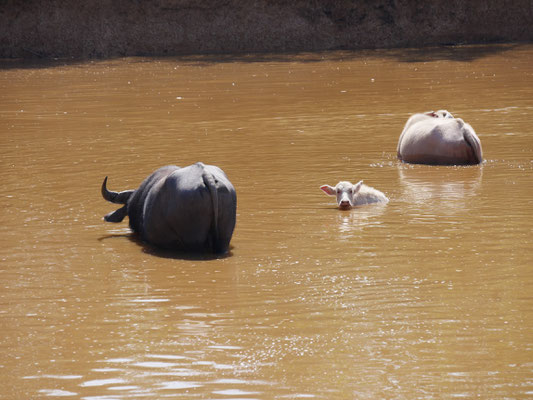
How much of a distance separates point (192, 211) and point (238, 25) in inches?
811

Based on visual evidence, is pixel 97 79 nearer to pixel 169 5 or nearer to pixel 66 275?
pixel 169 5

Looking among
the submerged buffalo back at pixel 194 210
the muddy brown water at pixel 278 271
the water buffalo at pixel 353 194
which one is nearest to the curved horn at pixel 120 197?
the muddy brown water at pixel 278 271

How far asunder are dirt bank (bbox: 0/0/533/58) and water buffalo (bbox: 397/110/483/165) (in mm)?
16266

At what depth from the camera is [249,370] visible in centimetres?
472

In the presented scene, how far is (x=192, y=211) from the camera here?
6.79 m

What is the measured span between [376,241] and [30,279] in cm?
247

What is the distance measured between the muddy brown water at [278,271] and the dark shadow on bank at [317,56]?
9.53 meters

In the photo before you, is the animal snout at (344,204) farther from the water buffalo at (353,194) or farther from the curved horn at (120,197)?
the curved horn at (120,197)

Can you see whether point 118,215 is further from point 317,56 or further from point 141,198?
point 317,56

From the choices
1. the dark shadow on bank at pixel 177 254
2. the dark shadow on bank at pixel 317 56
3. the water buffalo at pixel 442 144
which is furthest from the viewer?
the dark shadow on bank at pixel 317 56

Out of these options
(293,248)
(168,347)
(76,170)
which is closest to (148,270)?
(293,248)

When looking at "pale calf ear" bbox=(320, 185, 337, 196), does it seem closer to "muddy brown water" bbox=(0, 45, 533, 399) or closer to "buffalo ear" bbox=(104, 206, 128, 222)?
"muddy brown water" bbox=(0, 45, 533, 399)

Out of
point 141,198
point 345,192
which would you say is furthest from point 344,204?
point 141,198

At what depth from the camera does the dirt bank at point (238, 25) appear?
86.1ft
